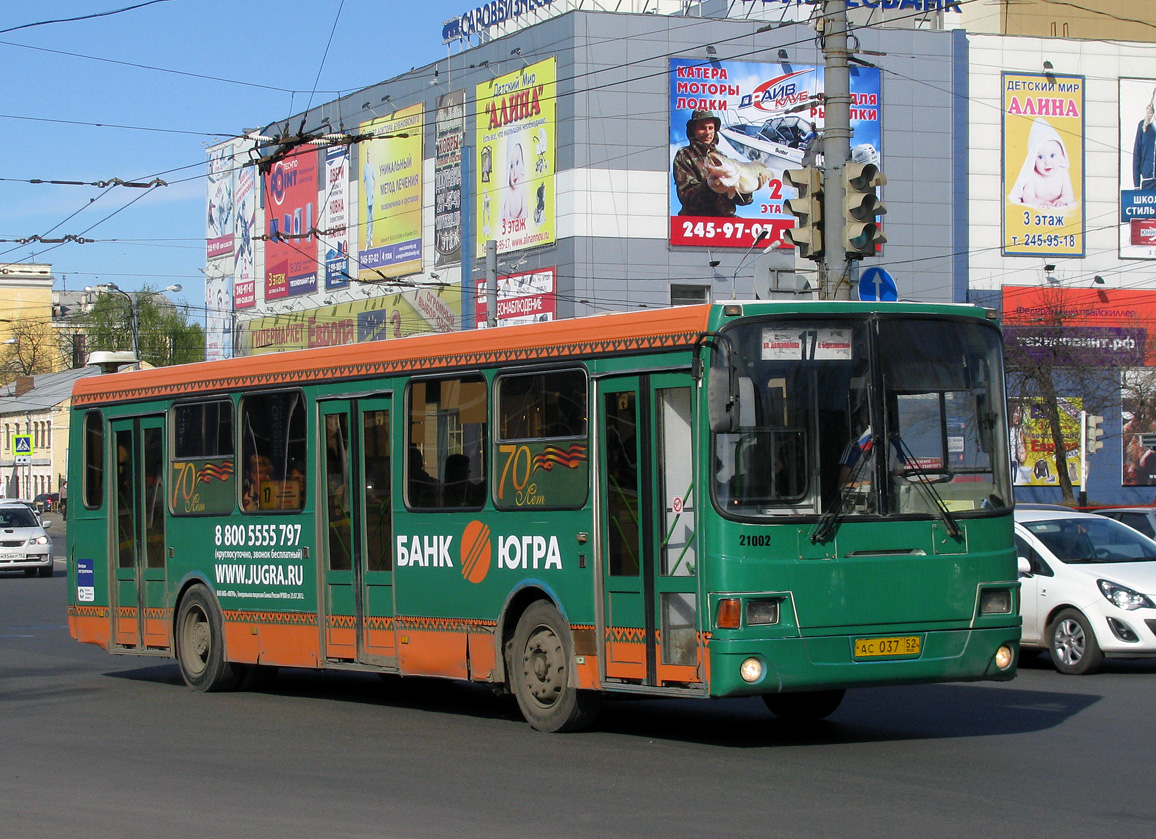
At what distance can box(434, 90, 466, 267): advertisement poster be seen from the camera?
60.7 meters

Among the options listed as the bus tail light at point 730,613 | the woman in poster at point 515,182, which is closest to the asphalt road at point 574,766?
the bus tail light at point 730,613

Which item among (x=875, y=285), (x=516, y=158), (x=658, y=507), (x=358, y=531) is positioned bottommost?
(x=358, y=531)

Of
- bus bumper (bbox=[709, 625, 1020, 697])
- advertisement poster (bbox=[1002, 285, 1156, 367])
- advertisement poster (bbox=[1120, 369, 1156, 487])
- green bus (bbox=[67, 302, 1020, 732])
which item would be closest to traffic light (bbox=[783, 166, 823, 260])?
green bus (bbox=[67, 302, 1020, 732])

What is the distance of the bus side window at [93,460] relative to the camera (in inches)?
653

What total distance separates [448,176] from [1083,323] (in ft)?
78.4

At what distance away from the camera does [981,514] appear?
34.7 ft

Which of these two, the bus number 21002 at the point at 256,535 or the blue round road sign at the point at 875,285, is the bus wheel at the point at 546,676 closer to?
the bus number 21002 at the point at 256,535

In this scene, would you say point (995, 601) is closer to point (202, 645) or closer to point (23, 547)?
point (202, 645)

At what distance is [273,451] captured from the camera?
14.3 m

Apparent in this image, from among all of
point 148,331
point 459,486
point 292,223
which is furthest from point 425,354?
point 148,331

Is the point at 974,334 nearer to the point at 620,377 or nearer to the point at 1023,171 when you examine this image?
the point at 620,377

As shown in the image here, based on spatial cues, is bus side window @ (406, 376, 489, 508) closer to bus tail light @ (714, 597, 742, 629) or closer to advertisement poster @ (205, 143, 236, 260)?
bus tail light @ (714, 597, 742, 629)

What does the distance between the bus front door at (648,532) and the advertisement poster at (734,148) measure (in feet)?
150

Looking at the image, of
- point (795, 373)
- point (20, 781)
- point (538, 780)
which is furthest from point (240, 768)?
point (795, 373)
